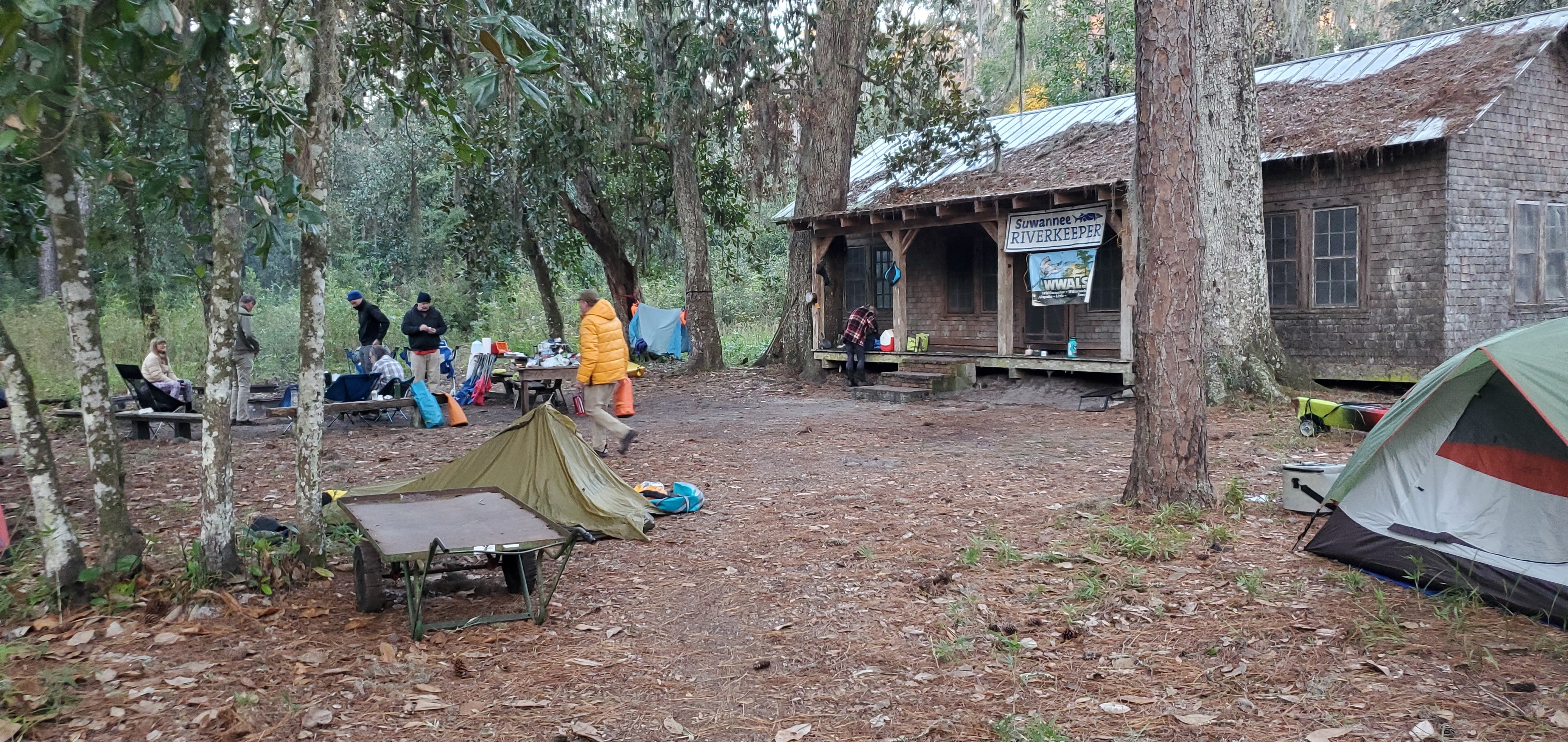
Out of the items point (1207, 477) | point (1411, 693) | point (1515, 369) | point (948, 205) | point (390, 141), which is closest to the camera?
point (1411, 693)

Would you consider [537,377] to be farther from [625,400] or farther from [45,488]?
[45,488]

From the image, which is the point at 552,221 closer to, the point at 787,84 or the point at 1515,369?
the point at 787,84

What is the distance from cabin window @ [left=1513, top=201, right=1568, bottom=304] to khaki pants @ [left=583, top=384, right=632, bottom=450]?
40.6 feet

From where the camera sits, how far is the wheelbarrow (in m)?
10.1

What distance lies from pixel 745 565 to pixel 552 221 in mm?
15646

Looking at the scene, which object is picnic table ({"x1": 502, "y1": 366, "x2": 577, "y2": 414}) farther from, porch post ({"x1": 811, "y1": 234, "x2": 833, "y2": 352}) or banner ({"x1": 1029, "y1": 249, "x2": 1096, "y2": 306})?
banner ({"x1": 1029, "y1": 249, "x2": 1096, "y2": 306})

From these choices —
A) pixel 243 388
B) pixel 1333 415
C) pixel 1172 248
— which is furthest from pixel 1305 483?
pixel 243 388

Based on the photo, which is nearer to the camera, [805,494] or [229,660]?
[229,660]

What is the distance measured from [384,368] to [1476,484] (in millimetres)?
12456

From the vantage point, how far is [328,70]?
582 centimetres

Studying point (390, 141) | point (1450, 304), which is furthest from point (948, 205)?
point (390, 141)

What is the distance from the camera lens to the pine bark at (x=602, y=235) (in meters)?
21.3

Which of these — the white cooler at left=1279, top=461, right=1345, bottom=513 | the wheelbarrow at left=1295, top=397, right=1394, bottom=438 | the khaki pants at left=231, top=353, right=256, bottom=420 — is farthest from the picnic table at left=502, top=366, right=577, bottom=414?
the white cooler at left=1279, top=461, right=1345, bottom=513

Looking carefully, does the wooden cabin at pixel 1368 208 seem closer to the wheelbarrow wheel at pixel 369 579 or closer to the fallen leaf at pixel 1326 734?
the fallen leaf at pixel 1326 734
